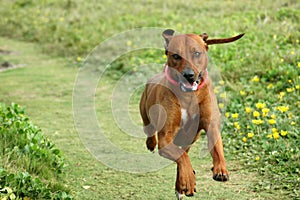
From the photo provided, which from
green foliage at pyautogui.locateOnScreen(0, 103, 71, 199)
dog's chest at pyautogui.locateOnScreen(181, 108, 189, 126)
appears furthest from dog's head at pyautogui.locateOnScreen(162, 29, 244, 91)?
green foliage at pyautogui.locateOnScreen(0, 103, 71, 199)

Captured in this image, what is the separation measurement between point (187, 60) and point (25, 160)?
1.65m

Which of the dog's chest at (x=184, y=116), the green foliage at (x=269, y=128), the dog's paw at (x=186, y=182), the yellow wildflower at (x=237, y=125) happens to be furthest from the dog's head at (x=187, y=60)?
the yellow wildflower at (x=237, y=125)

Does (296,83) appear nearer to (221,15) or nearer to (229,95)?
(229,95)

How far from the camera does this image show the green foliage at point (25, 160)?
152 inches

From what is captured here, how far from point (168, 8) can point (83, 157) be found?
7560mm

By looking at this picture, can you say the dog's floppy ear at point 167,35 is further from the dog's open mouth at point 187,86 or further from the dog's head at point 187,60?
the dog's open mouth at point 187,86

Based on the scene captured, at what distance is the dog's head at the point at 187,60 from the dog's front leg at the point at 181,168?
16.1 inches

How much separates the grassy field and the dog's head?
4.08ft

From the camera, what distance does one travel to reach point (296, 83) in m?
6.38

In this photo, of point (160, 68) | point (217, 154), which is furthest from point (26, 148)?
point (160, 68)

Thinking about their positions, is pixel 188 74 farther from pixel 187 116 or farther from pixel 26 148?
pixel 26 148

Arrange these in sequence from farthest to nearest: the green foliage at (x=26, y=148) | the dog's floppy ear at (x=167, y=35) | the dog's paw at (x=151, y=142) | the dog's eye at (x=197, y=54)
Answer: the dog's paw at (x=151, y=142) < the green foliage at (x=26, y=148) < the dog's floppy ear at (x=167, y=35) < the dog's eye at (x=197, y=54)

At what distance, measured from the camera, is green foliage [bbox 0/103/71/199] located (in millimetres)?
3867

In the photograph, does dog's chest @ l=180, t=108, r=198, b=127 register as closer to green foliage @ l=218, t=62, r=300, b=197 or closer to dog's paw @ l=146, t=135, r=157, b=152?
dog's paw @ l=146, t=135, r=157, b=152
